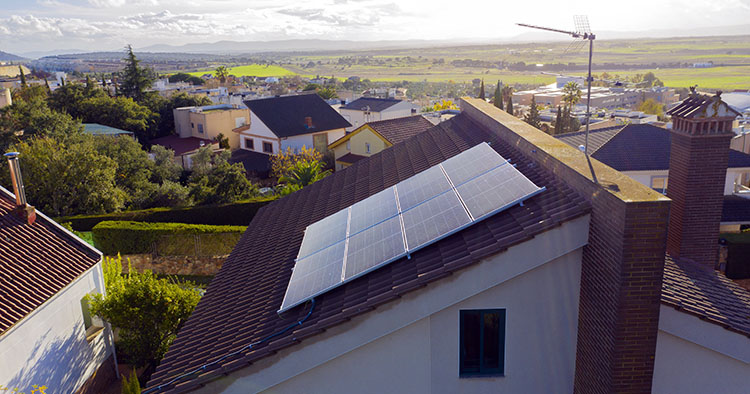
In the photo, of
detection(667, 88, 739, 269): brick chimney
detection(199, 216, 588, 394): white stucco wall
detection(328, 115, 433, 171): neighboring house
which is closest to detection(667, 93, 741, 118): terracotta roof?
detection(667, 88, 739, 269): brick chimney

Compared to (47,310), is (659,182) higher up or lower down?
lower down

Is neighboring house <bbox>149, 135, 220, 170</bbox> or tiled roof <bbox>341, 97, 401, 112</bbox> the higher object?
tiled roof <bbox>341, 97, 401, 112</bbox>

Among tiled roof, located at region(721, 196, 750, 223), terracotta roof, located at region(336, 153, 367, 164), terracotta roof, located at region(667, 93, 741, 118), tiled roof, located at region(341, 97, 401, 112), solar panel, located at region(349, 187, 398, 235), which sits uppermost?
terracotta roof, located at region(667, 93, 741, 118)

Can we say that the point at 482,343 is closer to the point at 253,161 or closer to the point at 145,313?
the point at 145,313

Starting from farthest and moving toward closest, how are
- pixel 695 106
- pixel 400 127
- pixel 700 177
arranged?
pixel 400 127
pixel 695 106
pixel 700 177

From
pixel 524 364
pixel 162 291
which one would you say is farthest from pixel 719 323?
pixel 162 291

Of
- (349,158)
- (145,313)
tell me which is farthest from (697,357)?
(349,158)

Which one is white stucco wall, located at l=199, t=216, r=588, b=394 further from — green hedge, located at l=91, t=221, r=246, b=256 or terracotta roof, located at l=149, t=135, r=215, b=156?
terracotta roof, located at l=149, t=135, r=215, b=156
